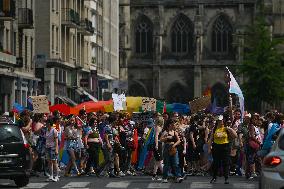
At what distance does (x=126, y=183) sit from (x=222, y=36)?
246 feet

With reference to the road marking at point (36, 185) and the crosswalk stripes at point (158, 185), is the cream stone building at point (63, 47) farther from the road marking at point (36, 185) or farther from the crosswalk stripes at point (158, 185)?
the crosswalk stripes at point (158, 185)

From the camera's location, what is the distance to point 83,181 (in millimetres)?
26766

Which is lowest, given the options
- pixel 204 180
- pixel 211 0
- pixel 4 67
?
pixel 204 180

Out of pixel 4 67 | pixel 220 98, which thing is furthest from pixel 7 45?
pixel 220 98

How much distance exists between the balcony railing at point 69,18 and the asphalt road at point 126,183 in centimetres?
3491

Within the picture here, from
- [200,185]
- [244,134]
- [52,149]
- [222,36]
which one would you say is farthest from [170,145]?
[222,36]

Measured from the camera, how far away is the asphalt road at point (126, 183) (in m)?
24.8

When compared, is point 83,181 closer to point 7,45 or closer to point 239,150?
point 239,150

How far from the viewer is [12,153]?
2361 cm

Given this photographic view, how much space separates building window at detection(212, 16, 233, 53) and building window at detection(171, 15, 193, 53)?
2302 millimetres

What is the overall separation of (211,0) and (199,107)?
6059 centimetres

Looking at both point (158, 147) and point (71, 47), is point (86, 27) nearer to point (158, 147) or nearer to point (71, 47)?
point (71, 47)

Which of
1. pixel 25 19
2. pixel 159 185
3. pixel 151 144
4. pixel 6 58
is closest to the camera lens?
pixel 159 185

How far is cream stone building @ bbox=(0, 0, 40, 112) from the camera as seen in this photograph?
4728 centimetres
